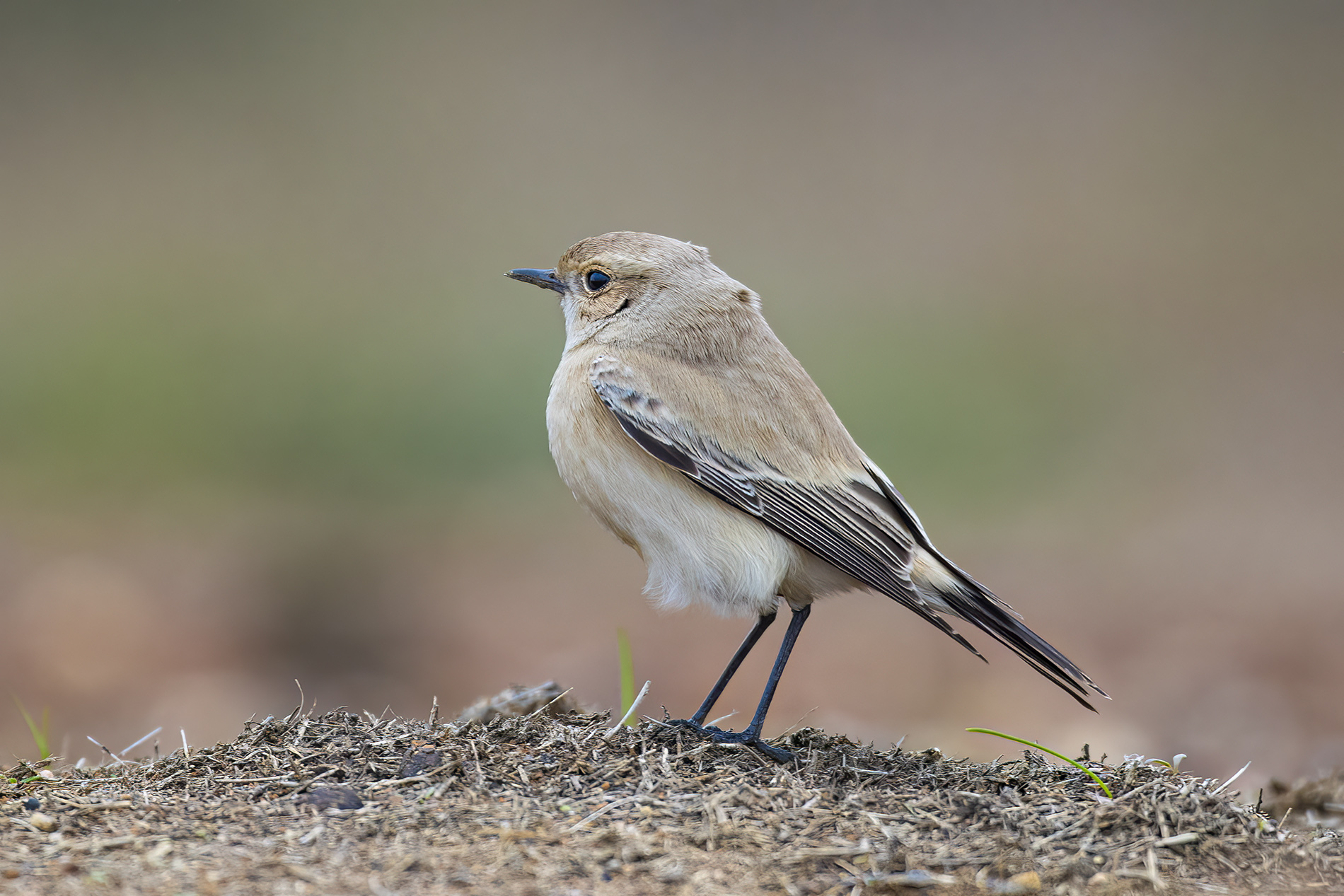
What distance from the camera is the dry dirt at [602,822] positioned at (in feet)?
9.99

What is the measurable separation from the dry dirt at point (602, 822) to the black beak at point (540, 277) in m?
2.35

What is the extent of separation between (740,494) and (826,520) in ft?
1.30

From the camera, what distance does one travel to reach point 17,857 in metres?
3.15

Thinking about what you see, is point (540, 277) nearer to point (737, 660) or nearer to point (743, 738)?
point (737, 660)

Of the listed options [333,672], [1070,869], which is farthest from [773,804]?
[333,672]

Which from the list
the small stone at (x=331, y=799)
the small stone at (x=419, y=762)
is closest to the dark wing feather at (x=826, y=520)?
the small stone at (x=419, y=762)

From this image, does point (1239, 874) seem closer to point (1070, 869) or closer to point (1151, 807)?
point (1151, 807)

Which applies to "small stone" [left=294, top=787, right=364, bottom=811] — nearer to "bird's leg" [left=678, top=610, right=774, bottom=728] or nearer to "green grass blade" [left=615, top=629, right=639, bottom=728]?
"green grass blade" [left=615, top=629, right=639, bottom=728]

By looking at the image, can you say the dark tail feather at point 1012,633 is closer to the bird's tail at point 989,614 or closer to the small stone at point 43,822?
the bird's tail at point 989,614

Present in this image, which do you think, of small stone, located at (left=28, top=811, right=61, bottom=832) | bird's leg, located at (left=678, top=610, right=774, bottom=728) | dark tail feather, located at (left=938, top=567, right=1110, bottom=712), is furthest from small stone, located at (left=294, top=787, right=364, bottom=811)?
dark tail feather, located at (left=938, top=567, right=1110, bottom=712)

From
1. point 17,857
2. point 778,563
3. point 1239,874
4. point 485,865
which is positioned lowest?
point 17,857

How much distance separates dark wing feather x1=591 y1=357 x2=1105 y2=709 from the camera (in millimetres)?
4555

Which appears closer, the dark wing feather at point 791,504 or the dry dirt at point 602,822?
the dry dirt at point 602,822

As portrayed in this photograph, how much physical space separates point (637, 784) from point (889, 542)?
161cm
